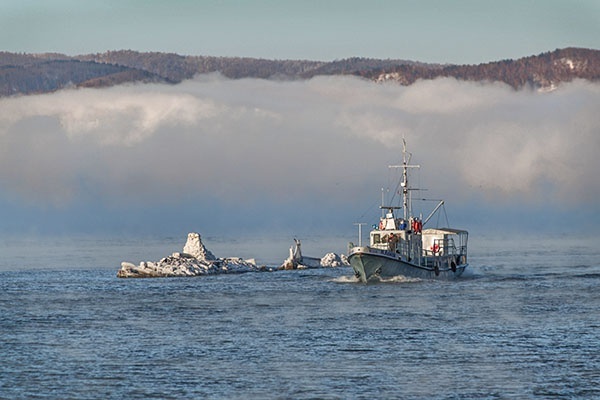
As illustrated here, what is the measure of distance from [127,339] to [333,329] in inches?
437

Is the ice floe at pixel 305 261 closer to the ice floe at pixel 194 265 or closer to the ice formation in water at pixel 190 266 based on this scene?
the ice floe at pixel 194 265

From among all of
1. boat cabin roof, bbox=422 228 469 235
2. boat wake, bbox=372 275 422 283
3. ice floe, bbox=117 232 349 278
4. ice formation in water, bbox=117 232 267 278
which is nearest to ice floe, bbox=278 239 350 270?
ice floe, bbox=117 232 349 278

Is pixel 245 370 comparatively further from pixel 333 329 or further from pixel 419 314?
pixel 419 314

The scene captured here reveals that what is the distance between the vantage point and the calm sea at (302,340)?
42312 mm

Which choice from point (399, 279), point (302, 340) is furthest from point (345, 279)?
point (302, 340)

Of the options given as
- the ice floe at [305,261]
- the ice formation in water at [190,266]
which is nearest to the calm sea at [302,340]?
the ice formation in water at [190,266]

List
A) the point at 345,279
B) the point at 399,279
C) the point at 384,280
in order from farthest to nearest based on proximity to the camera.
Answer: the point at 345,279 < the point at 399,279 < the point at 384,280

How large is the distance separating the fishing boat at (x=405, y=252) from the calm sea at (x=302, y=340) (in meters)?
2.07

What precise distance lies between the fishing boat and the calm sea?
6.79 ft

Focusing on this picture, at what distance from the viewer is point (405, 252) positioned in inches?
4151

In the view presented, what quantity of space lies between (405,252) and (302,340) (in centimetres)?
5023

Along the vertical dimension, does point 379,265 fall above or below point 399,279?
above

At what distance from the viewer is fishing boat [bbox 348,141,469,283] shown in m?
100

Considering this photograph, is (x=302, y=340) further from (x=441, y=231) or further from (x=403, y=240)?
(x=441, y=231)
